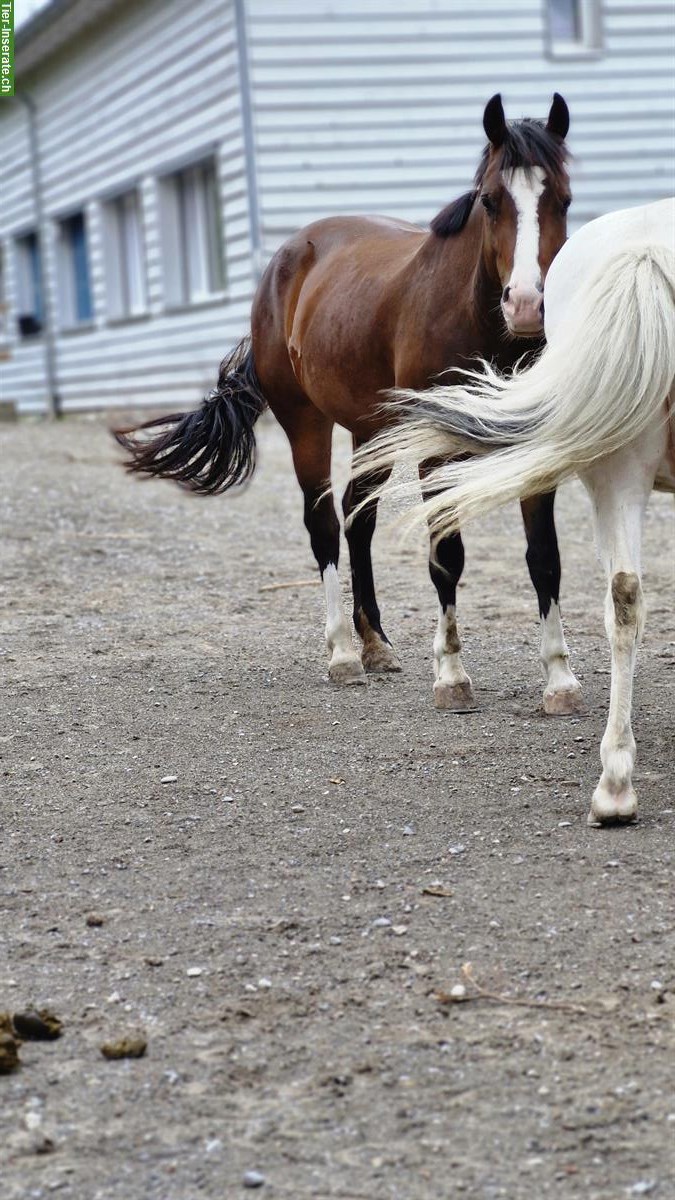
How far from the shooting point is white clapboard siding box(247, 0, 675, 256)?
1386cm

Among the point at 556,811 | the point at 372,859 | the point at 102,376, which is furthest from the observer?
the point at 102,376

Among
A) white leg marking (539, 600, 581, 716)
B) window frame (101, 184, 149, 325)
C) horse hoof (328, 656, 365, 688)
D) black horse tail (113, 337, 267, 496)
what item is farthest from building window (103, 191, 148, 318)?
white leg marking (539, 600, 581, 716)

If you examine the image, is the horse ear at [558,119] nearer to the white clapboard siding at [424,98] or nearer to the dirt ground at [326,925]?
the dirt ground at [326,925]

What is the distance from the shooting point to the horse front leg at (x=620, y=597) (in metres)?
3.36

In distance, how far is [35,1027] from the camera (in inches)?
103

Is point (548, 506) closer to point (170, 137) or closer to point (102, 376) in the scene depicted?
point (170, 137)

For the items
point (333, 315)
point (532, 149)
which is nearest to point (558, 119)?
point (532, 149)

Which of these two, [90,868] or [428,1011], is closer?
[428,1011]

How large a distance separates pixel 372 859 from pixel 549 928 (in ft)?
1.95

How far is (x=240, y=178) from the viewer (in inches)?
554

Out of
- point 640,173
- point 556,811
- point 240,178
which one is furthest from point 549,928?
point 640,173

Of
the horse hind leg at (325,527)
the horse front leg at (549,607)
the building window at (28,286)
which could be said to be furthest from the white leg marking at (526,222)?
the building window at (28,286)

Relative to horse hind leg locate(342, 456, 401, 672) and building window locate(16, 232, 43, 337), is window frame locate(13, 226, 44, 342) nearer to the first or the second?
building window locate(16, 232, 43, 337)

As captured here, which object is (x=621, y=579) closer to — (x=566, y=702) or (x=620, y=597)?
(x=620, y=597)
